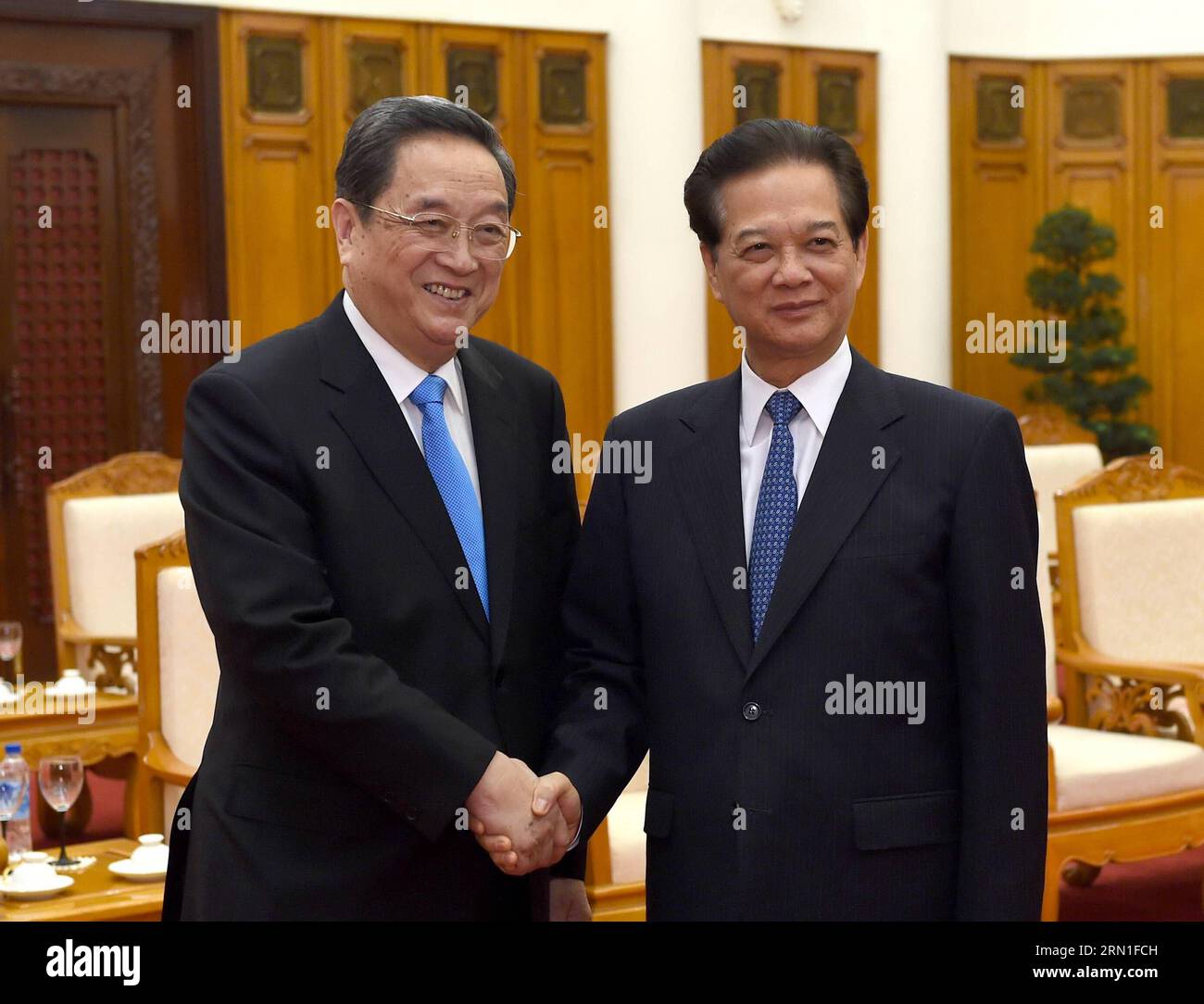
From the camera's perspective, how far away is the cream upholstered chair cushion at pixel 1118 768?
→ 393 centimetres

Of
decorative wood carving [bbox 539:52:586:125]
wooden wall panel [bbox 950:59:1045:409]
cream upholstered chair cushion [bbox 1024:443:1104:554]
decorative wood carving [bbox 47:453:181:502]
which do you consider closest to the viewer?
decorative wood carving [bbox 47:453:181:502]

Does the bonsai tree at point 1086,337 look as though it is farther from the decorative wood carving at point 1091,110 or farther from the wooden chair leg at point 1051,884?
the wooden chair leg at point 1051,884

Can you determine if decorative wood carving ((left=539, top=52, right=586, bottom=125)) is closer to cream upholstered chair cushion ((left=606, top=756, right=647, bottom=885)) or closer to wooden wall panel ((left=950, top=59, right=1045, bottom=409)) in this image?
wooden wall panel ((left=950, top=59, right=1045, bottom=409))

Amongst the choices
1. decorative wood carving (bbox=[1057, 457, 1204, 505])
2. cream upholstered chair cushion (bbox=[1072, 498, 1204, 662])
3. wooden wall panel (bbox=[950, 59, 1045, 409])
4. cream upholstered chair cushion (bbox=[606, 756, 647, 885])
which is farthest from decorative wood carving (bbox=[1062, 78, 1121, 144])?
cream upholstered chair cushion (bbox=[606, 756, 647, 885])

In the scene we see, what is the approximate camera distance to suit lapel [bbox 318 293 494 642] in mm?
2021

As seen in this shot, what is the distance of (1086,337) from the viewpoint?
9070 mm

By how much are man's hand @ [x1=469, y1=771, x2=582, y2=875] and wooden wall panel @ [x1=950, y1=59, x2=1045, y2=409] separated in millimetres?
7866

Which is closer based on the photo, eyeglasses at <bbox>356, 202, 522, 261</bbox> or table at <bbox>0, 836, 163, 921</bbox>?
eyeglasses at <bbox>356, 202, 522, 261</bbox>

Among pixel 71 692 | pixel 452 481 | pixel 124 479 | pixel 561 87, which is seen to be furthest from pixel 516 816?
pixel 561 87

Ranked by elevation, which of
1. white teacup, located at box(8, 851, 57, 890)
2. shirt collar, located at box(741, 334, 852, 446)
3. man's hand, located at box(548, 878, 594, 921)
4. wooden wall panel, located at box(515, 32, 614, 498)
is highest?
wooden wall panel, located at box(515, 32, 614, 498)

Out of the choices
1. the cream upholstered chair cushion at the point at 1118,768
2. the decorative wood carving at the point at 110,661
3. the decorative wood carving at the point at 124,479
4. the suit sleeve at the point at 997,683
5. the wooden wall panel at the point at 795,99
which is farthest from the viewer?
the wooden wall panel at the point at 795,99

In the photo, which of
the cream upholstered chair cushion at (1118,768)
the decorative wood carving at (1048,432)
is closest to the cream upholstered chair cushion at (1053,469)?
the decorative wood carving at (1048,432)

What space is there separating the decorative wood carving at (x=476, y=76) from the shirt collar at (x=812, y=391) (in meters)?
5.69

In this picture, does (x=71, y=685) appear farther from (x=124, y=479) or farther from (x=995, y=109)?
(x=995, y=109)
